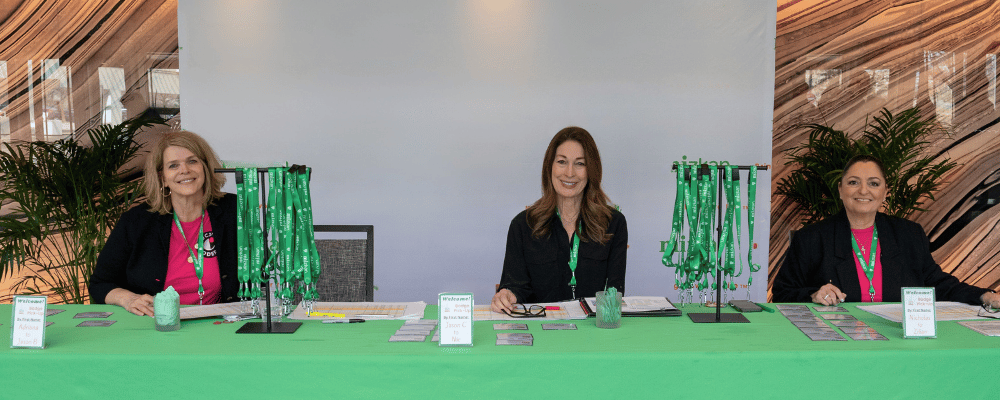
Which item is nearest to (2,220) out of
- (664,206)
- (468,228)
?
(468,228)

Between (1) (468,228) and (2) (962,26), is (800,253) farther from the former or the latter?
(2) (962,26)

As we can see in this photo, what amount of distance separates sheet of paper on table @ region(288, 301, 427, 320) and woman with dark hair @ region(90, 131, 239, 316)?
1.83 feet

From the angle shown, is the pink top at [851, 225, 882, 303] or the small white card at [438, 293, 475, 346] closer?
the small white card at [438, 293, 475, 346]

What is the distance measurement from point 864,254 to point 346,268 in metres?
2.34

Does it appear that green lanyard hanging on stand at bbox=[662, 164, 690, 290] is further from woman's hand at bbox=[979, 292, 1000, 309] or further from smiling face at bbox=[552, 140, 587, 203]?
woman's hand at bbox=[979, 292, 1000, 309]

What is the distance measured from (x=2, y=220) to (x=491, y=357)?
3326mm

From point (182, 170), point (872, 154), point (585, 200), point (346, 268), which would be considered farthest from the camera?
point (872, 154)

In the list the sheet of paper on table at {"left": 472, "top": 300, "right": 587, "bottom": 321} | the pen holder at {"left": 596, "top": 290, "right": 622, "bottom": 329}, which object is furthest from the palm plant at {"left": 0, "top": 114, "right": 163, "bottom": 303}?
the pen holder at {"left": 596, "top": 290, "right": 622, "bottom": 329}

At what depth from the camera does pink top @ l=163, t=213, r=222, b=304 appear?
2.77m

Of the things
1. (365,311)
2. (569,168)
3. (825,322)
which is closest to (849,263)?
(825,322)

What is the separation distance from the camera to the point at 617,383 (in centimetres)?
179

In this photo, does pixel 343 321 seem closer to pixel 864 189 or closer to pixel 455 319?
pixel 455 319

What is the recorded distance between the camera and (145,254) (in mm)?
2752

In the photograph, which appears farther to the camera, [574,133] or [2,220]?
[2,220]
